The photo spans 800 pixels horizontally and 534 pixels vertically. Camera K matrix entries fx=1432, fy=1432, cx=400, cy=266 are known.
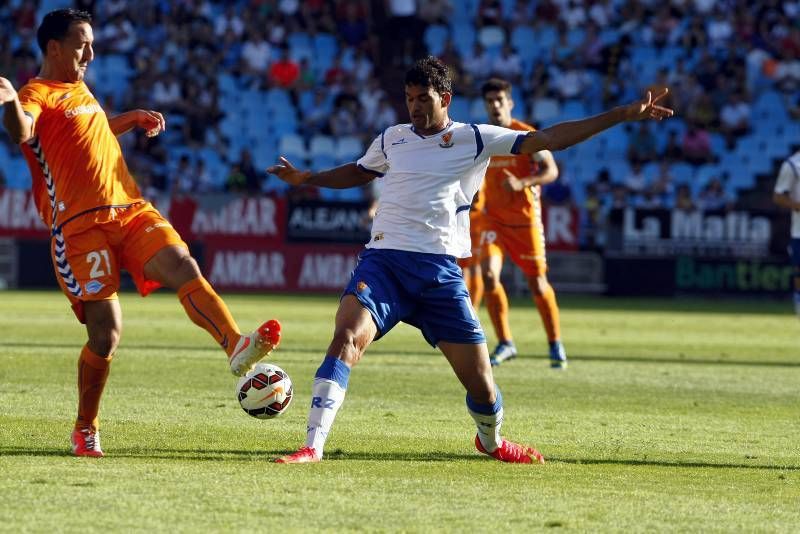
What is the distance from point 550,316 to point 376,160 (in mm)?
6468

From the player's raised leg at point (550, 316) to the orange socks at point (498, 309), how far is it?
0.32 metres

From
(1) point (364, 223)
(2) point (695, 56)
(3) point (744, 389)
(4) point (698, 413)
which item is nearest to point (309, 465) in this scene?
(4) point (698, 413)

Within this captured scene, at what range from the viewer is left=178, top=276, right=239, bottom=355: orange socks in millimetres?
7301

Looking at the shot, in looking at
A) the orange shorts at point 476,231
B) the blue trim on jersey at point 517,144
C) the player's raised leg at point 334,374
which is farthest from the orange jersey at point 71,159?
the orange shorts at point 476,231

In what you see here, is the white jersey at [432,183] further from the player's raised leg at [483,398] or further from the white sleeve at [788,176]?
the white sleeve at [788,176]

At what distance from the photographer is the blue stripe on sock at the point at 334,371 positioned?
7.17 m

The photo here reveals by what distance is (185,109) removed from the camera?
32812 millimetres

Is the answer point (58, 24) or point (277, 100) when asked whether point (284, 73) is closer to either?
point (277, 100)

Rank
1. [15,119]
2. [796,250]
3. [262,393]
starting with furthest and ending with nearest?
[796,250]
[262,393]
[15,119]

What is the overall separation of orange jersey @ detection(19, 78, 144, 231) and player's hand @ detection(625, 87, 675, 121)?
266 cm

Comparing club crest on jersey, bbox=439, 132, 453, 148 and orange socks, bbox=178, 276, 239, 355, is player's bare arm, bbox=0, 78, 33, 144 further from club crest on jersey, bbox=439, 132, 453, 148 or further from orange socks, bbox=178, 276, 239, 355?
club crest on jersey, bbox=439, 132, 453, 148

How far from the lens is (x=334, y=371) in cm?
718

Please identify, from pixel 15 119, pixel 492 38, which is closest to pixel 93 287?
pixel 15 119

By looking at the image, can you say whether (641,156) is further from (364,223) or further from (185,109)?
(185,109)
